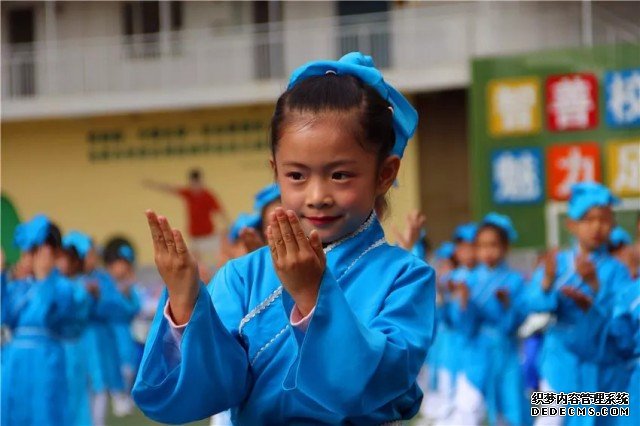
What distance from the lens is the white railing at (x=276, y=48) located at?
18031mm

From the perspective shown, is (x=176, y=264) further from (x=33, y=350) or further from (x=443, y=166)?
(x=443, y=166)

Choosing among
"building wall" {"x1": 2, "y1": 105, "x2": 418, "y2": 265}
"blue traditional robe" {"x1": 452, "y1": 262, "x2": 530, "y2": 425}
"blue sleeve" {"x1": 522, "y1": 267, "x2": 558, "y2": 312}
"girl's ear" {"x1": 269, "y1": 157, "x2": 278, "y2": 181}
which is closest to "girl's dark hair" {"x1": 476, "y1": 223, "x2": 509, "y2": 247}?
"blue traditional robe" {"x1": 452, "y1": 262, "x2": 530, "y2": 425}

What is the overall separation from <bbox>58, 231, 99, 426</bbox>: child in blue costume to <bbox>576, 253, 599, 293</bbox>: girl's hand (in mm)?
3593

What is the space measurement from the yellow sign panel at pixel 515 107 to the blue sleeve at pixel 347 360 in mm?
12684

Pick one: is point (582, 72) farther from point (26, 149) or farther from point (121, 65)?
point (26, 149)

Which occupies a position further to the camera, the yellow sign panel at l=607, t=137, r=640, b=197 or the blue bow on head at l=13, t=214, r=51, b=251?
the yellow sign panel at l=607, t=137, r=640, b=197

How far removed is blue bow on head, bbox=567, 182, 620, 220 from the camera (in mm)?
6812

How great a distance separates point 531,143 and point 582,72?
3.13 feet

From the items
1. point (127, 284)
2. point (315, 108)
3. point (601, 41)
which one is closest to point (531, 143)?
point (601, 41)

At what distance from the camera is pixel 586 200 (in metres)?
6.83

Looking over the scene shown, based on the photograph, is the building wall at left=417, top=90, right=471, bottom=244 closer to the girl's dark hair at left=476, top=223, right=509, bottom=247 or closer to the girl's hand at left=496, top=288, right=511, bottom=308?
the girl's dark hair at left=476, top=223, right=509, bottom=247

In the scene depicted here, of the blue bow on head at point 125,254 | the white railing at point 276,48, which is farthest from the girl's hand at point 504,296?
the white railing at point 276,48

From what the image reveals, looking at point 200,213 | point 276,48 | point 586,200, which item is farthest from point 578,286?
point 276,48

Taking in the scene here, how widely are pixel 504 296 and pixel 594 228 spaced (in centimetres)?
292
